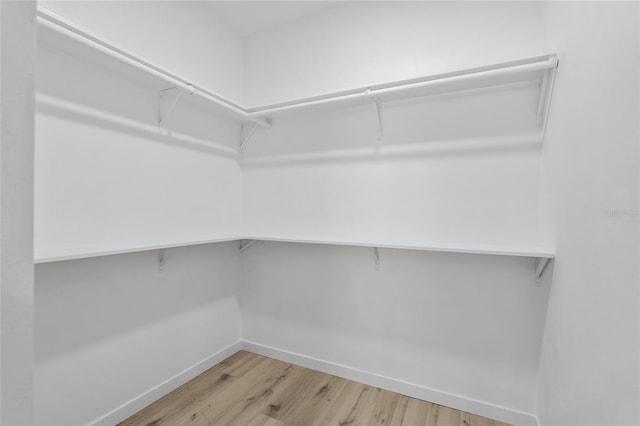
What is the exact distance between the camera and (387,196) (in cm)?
189

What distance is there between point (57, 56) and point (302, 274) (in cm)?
181

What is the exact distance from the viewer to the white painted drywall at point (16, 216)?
27 cm

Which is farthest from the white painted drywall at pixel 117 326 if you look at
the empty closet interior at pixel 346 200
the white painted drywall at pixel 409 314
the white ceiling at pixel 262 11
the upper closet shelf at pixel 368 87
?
the white ceiling at pixel 262 11

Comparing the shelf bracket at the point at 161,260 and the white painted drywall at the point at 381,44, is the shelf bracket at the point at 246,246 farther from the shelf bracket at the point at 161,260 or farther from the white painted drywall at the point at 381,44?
the white painted drywall at the point at 381,44

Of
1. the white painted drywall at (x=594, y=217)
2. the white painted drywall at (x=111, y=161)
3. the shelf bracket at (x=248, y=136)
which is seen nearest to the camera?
Answer: the white painted drywall at (x=594, y=217)

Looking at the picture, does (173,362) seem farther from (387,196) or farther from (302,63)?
(302,63)

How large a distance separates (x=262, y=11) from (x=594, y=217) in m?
2.35

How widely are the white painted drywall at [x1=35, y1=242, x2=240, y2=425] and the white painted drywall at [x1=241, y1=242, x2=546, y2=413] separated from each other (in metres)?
0.48

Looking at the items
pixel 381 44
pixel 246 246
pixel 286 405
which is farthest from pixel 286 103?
pixel 286 405

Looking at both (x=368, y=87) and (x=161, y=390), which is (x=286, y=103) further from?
(x=161, y=390)

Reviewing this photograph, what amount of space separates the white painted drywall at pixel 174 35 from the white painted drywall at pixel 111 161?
0.20 meters

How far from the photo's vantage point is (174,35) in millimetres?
1872

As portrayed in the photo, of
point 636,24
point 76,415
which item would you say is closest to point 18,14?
point 636,24

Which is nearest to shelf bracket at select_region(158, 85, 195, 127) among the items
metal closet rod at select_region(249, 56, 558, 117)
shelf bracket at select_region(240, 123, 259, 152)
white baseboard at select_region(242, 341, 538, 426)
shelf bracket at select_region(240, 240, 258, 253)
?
metal closet rod at select_region(249, 56, 558, 117)
